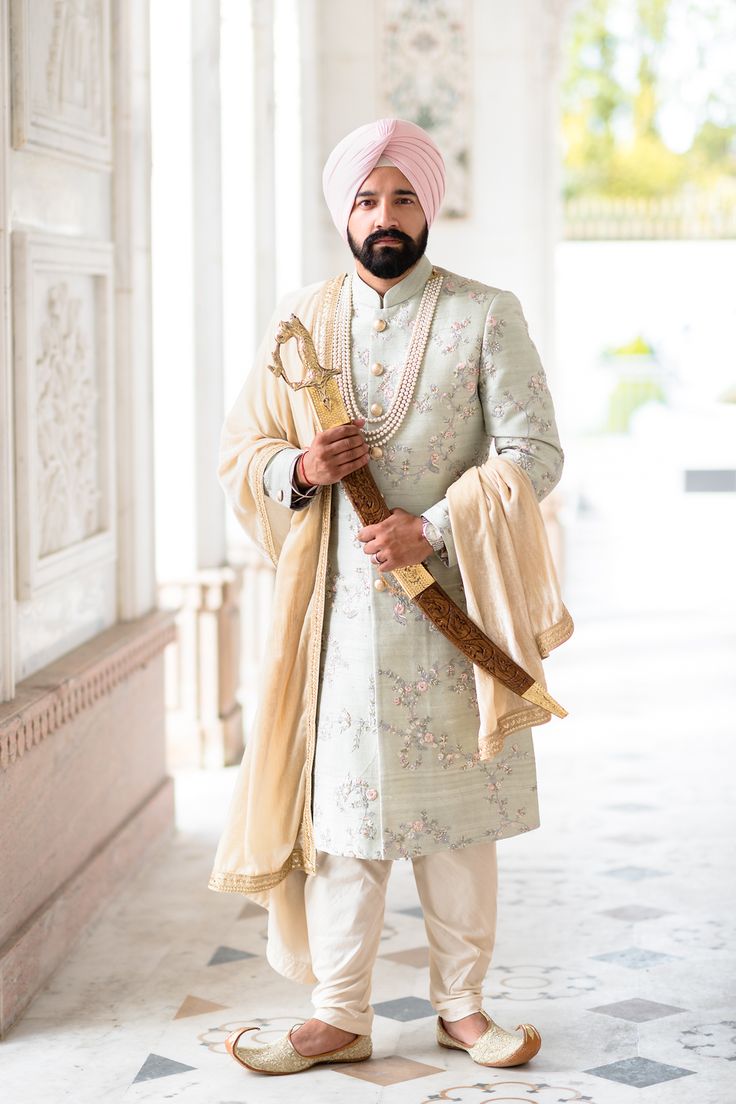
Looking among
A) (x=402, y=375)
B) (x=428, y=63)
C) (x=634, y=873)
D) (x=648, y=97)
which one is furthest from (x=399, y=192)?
(x=648, y=97)

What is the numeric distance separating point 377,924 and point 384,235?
3.90 feet

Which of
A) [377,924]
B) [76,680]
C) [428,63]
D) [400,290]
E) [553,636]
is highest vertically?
[428,63]

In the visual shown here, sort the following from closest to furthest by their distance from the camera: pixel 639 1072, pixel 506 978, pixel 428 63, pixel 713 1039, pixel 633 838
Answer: pixel 639 1072
pixel 713 1039
pixel 506 978
pixel 633 838
pixel 428 63

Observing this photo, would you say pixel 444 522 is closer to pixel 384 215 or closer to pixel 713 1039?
pixel 384 215

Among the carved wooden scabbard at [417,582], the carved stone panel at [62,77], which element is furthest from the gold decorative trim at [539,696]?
the carved stone panel at [62,77]

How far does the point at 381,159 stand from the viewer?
2.57m

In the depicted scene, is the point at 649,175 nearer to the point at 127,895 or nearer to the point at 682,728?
the point at 682,728

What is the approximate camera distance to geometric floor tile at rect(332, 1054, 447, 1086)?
2.65m

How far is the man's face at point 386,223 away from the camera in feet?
8.45

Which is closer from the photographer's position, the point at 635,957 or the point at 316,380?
the point at 316,380

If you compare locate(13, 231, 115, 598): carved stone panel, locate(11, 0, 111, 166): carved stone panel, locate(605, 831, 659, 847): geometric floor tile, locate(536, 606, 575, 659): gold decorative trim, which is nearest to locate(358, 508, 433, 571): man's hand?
locate(536, 606, 575, 659): gold decorative trim

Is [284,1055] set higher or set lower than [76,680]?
lower

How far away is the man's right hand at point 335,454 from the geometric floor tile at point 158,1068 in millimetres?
1057

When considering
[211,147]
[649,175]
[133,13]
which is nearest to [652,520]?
[211,147]
